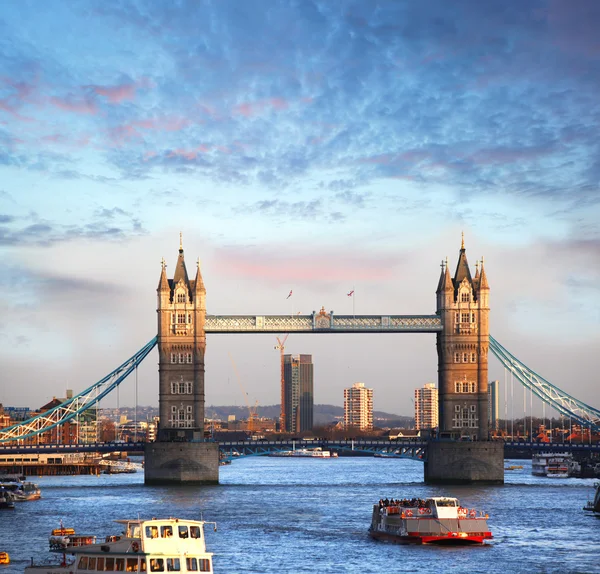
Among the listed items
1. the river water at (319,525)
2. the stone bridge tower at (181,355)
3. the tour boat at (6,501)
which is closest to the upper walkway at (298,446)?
the river water at (319,525)

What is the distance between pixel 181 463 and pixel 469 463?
34533 millimetres

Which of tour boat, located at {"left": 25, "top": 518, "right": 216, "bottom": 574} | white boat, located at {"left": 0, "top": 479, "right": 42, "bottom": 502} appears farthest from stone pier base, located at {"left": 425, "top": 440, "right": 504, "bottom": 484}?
tour boat, located at {"left": 25, "top": 518, "right": 216, "bottom": 574}

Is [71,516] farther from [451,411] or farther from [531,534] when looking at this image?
[451,411]

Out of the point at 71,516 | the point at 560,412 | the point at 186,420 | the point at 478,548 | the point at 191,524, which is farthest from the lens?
the point at 560,412

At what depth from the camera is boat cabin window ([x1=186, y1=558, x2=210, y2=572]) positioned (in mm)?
63219

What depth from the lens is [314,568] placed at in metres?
83.6

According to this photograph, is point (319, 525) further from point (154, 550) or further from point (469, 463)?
point (469, 463)

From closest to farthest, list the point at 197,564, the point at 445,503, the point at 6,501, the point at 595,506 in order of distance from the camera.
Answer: the point at 197,564 < the point at 445,503 < the point at 595,506 < the point at 6,501

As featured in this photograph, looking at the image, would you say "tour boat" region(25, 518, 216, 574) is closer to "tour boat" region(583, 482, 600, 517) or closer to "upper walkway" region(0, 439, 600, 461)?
"tour boat" region(583, 482, 600, 517)

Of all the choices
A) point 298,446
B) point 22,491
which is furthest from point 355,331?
point 22,491

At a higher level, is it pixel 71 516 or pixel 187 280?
pixel 187 280

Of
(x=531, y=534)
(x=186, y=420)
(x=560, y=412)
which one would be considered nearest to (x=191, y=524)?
(x=531, y=534)

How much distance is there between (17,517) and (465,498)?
45.1m

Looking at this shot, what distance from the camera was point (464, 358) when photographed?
167 metres
